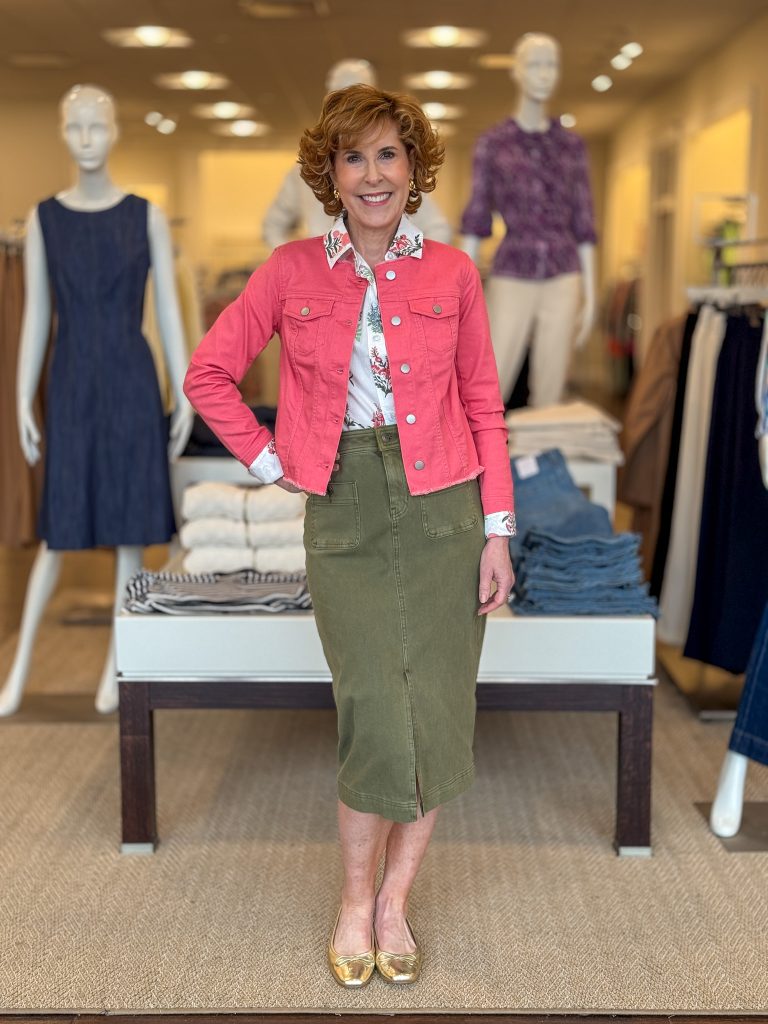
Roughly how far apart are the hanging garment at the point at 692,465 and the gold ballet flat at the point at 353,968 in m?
2.02

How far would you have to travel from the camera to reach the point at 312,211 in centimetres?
456

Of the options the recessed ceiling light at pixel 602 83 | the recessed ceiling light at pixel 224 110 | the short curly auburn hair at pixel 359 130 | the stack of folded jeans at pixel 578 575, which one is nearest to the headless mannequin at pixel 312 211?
the stack of folded jeans at pixel 578 575

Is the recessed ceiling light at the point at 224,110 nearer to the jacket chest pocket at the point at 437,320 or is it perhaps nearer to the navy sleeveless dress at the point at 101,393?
the navy sleeveless dress at the point at 101,393

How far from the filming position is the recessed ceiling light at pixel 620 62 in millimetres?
9969

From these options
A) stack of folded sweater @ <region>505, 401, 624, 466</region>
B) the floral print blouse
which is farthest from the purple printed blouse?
the floral print blouse

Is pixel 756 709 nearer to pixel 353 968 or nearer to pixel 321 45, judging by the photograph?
pixel 353 968

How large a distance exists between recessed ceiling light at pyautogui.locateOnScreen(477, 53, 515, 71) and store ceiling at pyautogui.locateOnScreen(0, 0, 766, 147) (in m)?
0.13

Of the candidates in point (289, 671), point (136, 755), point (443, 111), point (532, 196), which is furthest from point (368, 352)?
point (443, 111)

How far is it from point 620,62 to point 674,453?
274 inches

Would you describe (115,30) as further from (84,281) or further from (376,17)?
(84,281)

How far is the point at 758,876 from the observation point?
284cm

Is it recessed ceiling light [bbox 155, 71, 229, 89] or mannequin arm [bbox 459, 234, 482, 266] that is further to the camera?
recessed ceiling light [bbox 155, 71, 229, 89]

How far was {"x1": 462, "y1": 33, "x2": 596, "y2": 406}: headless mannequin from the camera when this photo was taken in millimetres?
4746

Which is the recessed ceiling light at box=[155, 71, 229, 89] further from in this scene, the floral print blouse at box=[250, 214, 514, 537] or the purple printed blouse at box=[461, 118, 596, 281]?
the floral print blouse at box=[250, 214, 514, 537]
